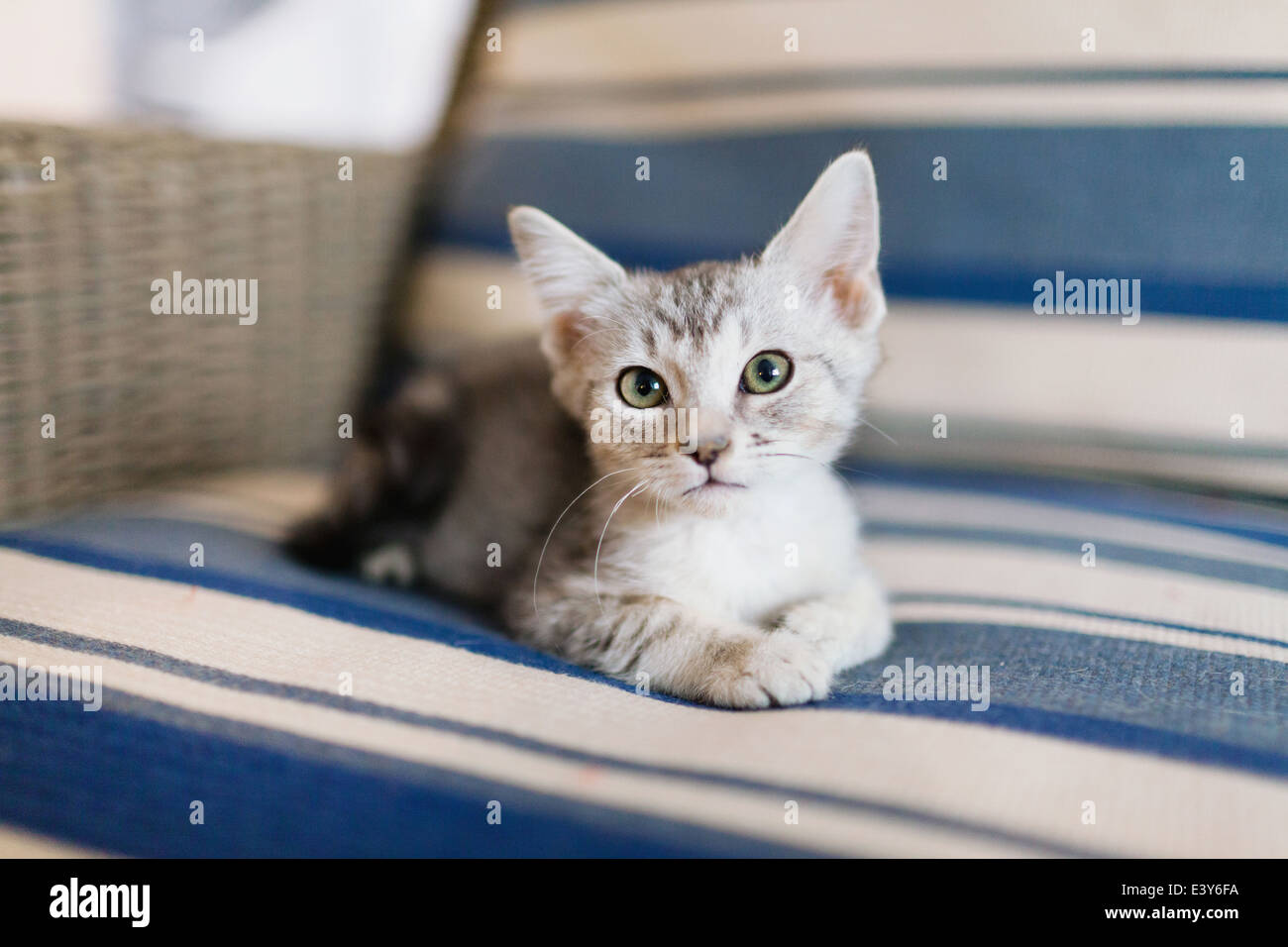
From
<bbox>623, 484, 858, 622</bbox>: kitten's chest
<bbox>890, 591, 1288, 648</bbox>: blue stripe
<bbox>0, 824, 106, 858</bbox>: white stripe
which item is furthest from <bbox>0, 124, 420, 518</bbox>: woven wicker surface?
<bbox>890, 591, 1288, 648</bbox>: blue stripe

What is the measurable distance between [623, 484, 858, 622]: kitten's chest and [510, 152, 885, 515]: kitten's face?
0.08 meters

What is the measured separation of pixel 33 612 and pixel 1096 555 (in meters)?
1.38

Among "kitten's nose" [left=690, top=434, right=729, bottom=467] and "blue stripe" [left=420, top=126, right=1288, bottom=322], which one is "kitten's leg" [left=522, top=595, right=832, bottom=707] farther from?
"blue stripe" [left=420, top=126, right=1288, bottom=322]

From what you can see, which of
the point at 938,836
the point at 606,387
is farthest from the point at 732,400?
the point at 938,836

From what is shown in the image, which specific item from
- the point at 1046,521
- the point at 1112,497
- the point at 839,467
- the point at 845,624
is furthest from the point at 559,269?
the point at 1112,497

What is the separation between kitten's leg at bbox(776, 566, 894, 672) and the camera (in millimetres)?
1099

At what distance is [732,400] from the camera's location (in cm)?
113

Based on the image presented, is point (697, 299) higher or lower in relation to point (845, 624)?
higher

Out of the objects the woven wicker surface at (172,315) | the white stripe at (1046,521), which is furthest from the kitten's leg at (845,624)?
the woven wicker surface at (172,315)

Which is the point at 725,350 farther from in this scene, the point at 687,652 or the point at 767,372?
the point at 687,652

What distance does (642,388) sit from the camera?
121 centimetres

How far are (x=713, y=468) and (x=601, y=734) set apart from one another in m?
0.34

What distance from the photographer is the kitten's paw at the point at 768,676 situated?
100cm

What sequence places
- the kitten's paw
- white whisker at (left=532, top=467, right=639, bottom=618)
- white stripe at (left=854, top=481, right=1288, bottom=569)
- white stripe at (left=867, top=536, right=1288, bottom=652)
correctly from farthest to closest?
white stripe at (left=854, top=481, right=1288, bottom=569), white whisker at (left=532, top=467, right=639, bottom=618), white stripe at (left=867, top=536, right=1288, bottom=652), the kitten's paw
